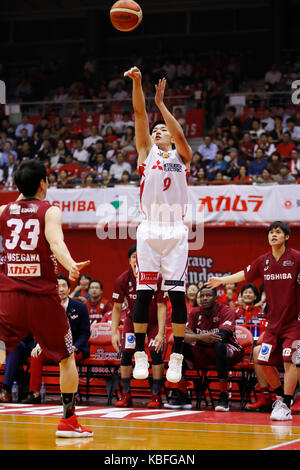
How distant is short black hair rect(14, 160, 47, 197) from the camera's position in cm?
640

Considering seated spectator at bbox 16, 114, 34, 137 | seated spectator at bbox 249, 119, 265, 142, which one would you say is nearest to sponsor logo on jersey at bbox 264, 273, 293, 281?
seated spectator at bbox 249, 119, 265, 142

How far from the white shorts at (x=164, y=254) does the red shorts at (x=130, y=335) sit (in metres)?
3.15

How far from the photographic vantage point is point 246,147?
1895 centimetres

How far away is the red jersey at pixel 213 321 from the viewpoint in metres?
Answer: 10.8

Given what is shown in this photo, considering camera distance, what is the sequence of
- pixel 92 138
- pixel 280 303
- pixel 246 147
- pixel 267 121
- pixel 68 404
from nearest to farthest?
pixel 68 404 → pixel 280 303 → pixel 246 147 → pixel 267 121 → pixel 92 138

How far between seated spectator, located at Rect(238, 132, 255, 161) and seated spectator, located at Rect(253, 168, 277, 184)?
172 cm

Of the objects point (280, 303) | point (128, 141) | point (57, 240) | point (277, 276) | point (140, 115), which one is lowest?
point (280, 303)

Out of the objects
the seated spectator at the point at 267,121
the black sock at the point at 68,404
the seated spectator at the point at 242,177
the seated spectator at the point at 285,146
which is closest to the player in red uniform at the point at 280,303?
the black sock at the point at 68,404

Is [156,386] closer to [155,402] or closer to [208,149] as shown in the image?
[155,402]

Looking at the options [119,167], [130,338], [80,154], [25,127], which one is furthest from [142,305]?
[25,127]

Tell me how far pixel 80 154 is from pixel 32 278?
1508 centimetres

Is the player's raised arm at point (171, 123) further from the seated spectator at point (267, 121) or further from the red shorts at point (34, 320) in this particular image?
the seated spectator at point (267, 121)

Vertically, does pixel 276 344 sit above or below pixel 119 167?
below
